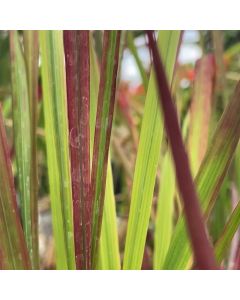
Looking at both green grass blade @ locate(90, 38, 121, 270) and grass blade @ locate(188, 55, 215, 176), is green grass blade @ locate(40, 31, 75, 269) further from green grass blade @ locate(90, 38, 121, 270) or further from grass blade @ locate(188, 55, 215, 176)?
grass blade @ locate(188, 55, 215, 176)

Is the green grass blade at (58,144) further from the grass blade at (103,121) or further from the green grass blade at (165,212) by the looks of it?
the green grass blade at (165,212)

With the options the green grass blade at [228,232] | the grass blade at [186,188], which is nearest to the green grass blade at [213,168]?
the green grass blade at [228,232]

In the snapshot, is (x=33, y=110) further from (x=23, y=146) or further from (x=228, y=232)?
(x=228, y=232)

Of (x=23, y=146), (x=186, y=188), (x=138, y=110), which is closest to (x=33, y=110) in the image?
(x=23, y=146)
